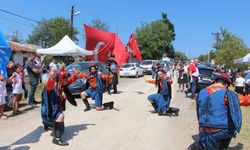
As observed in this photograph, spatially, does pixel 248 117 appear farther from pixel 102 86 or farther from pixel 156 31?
pixel 156 31

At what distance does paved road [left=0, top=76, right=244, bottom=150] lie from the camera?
7426mm

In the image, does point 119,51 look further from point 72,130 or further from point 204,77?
point 72,130

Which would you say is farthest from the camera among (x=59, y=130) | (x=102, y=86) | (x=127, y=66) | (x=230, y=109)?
(x=127, y=66)

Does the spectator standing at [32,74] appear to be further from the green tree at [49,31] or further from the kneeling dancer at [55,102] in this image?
the green tree at [49,31]

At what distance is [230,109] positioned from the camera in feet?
17.9

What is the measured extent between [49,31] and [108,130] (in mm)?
92104

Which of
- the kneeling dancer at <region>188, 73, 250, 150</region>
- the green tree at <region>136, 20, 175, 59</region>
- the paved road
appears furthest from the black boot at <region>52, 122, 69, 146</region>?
the green tree at <region>136, 20, 175, 59</region>

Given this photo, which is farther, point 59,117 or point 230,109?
point 59,117

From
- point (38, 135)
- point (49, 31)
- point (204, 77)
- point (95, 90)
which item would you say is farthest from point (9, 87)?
point (49, 31)

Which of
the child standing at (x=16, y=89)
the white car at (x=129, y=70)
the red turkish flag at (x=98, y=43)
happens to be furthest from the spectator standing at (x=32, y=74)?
the white car at (x=129, y=70)

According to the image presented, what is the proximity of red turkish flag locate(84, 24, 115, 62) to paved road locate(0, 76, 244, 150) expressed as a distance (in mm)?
13602

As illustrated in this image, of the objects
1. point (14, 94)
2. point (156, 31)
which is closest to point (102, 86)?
point (14, 94)

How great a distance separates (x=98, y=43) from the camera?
26328mm

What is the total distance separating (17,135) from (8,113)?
3271mm
